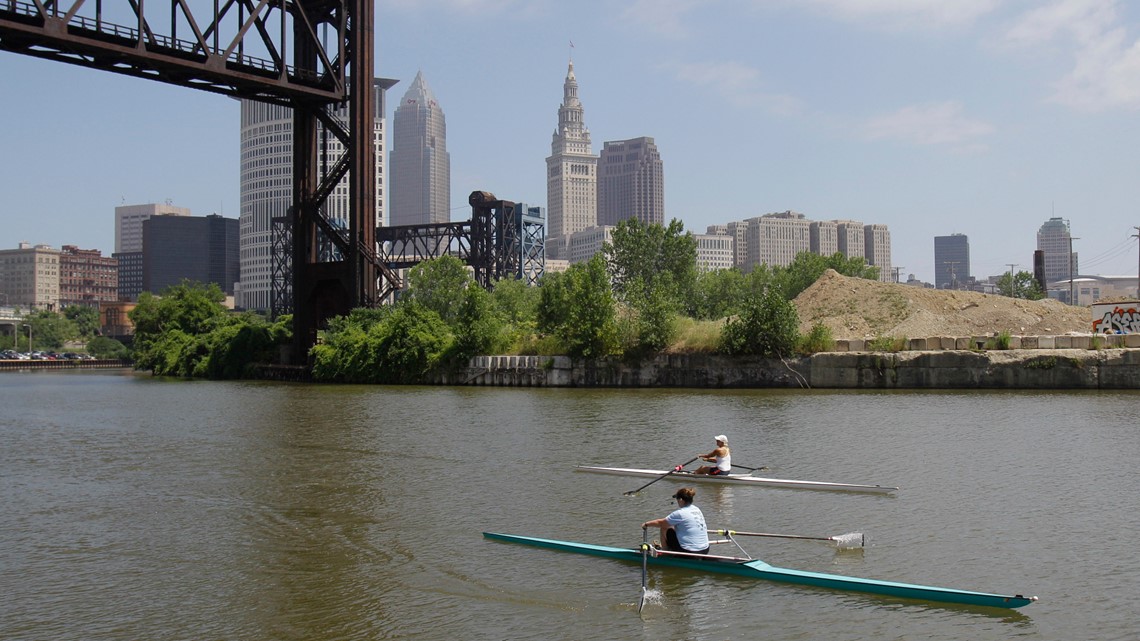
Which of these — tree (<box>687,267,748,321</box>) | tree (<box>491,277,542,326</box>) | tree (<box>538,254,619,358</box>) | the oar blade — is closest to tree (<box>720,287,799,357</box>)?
tree (<box>538,254,619,358</box>)

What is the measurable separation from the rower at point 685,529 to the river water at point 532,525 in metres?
0.50

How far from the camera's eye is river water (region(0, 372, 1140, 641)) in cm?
1386

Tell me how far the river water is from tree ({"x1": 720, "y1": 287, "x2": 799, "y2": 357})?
1653cm

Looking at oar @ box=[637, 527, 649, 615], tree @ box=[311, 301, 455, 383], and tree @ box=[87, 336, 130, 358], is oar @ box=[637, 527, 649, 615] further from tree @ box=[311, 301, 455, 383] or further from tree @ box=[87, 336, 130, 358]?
tree @ box=[87, 336, 130, 358]

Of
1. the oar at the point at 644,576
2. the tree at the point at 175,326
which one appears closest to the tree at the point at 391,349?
the tree at the point at 175,326

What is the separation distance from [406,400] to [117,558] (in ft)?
108

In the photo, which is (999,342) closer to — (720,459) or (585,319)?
(585,319)

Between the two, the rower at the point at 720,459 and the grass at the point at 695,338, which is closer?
the rower at the point at 720,459

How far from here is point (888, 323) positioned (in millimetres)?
63188

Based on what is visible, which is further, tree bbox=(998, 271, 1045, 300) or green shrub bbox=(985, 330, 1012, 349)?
tree bbox=(998, 271, 1045, 300)

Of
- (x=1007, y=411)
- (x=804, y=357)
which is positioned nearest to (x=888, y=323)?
(x=804, y=357)

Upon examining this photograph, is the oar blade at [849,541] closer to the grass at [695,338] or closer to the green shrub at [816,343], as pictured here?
the green shrub at [816,343]

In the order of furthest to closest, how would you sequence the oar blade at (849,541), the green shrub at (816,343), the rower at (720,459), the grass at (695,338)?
the grass at (695,338)
the green shrub at (816,343)
the rower at (720,459)
the oar blade at (849,541)

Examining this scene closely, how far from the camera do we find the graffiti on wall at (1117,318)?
55312 millimetres
